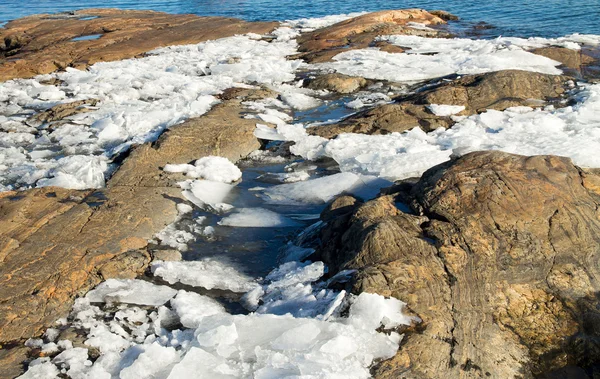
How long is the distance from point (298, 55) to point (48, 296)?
11.6 m

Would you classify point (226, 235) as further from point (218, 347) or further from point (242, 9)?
point (242, 9)

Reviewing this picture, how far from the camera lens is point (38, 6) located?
3005cm

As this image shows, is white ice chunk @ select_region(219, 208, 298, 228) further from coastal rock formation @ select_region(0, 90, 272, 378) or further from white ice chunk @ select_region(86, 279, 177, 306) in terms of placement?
white ice chunk @ select_region(86, 279, 177, 306)

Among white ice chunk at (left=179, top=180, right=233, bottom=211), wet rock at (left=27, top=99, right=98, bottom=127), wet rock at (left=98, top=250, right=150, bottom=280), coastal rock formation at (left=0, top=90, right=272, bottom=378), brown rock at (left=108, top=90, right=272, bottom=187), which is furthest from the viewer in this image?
wet rock at (left=27, top=99, right=98, bottom=127)

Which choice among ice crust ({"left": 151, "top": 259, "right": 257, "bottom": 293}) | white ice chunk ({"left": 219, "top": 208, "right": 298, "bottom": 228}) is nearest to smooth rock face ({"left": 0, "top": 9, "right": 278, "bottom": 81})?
white ice chunk ({"left": 219, "top": 208, "right": 298, "bottom": 228})

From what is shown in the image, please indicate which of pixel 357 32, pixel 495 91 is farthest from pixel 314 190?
pixel 357 32

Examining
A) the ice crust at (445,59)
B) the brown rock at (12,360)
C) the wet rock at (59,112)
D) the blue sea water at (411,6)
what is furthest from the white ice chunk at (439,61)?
the brown rock at (12,360)

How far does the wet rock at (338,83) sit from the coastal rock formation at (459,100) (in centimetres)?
161

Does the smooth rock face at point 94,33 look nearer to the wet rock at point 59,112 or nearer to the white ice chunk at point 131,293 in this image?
the wet rock at point 59,112

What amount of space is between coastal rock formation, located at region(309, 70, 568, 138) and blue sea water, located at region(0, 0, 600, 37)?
7905mm

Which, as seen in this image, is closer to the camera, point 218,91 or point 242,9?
point 218,91

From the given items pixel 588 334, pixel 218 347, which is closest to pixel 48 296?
pixel 218 347

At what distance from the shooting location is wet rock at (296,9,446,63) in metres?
15.3

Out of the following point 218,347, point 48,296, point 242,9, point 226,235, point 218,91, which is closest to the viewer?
point 218,347
